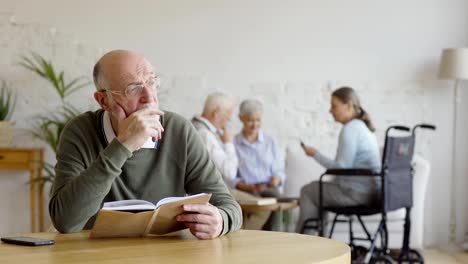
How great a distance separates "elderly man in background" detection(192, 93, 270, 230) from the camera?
5586mm

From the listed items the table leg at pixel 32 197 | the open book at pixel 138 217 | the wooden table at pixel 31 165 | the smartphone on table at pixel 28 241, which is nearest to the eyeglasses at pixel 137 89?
the open book at pixel 138 217

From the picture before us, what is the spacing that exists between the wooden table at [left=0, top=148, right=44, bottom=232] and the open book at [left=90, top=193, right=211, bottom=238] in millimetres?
4548

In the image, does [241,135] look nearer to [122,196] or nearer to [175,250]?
[122,196]

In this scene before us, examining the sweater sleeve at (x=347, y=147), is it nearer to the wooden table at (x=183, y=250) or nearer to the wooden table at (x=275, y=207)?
the wooden table at (x=275, y=207)

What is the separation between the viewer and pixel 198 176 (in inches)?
99.0

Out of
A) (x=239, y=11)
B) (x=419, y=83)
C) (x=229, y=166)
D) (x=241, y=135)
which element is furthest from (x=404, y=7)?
(x=229, y=166)

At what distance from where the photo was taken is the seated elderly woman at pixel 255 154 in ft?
20.4

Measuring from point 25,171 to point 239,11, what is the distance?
218 cm

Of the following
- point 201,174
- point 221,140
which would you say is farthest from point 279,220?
point 201,174

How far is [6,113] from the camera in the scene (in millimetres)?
6613

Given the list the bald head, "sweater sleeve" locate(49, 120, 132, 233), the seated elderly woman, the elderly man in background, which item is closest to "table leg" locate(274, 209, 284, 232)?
the elderly man in background

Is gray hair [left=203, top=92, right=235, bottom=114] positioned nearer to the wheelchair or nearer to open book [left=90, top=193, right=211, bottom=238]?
the wheelchair

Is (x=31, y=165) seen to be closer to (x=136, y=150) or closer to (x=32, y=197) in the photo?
(x=32, y=197)

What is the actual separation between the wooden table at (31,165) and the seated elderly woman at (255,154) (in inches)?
61.8
